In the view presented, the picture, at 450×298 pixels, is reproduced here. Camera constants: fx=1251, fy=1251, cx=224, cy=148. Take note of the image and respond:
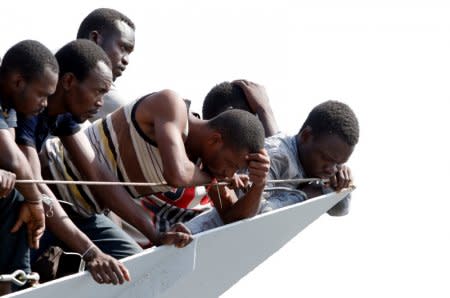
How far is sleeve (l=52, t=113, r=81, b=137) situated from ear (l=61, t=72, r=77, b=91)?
105 millimetres

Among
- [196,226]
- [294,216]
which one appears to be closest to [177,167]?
[196,226]

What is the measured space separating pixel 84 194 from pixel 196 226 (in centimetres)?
48

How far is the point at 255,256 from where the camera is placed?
4.59 meters

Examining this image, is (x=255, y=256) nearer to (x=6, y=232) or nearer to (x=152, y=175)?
(x=152, y=175)

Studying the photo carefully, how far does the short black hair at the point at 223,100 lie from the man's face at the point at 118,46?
35 centimetres

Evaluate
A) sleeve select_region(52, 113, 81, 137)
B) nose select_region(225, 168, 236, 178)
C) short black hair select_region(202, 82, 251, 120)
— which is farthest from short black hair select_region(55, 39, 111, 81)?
short black hair select_region(202, 82, 251, 120)

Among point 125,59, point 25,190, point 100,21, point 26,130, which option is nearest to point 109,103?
point 125,59

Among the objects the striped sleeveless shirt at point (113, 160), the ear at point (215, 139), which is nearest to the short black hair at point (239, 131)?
the ear at point (215, 139)

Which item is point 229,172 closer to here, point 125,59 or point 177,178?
point 177,178

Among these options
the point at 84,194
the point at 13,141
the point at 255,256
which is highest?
the point at 13,141

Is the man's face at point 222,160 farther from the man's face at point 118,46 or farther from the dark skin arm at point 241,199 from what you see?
the man's face at point 118,46

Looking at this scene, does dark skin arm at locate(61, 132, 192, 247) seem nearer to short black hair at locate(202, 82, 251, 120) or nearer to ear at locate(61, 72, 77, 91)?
ear at locate(61, 72, 77, 91)

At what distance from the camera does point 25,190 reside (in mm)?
3449

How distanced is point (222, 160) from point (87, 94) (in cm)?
50
